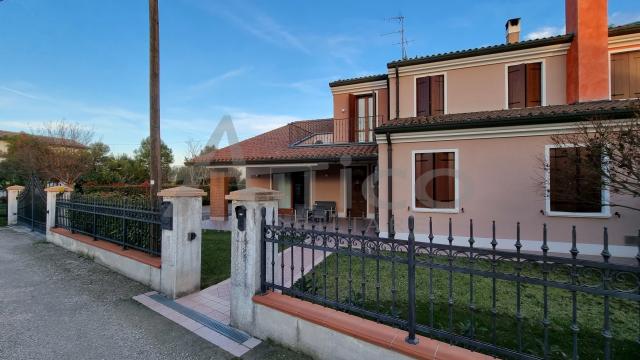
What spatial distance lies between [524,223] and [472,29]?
914cm

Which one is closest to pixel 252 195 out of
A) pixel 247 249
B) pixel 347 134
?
pixel 247 249

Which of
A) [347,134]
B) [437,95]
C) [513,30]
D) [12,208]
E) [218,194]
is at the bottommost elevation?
[12,208]

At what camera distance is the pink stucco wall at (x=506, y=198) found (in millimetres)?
7953

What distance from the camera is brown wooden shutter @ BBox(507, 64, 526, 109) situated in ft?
35.9

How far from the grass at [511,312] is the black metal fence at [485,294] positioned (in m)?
Result: 0.02

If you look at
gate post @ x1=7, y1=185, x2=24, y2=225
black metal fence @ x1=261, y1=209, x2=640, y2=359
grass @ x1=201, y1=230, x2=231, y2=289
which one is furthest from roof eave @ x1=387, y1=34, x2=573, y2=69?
gate post @ x1=7, y1=185, x2=24, y2=225

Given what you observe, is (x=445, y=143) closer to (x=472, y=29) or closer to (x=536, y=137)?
(x=536, y=137)

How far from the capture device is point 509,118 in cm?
844

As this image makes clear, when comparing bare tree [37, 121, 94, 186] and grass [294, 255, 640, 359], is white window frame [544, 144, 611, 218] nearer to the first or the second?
grass [294, 255, 640, 359]

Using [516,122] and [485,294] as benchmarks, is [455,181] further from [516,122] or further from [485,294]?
[485,294]

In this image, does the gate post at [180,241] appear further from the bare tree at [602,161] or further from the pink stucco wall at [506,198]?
the bare tree at [602,161]

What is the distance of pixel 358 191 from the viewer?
15898 mm

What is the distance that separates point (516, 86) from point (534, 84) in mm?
592

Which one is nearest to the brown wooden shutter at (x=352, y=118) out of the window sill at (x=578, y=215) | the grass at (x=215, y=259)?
the grass at (x=215, y=259)
